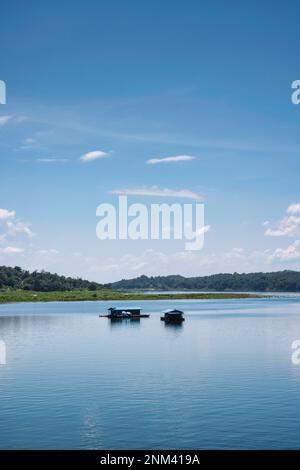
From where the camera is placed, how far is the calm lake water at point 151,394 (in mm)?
45375

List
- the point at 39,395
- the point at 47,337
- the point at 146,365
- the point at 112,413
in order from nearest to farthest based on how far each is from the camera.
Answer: the point at 112,413 → the point at 39,395 → the point at 146,365 → the point at 47,337

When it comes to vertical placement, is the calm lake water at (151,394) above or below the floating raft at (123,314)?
below

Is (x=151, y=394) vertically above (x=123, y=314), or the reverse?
(x=123, y=314)

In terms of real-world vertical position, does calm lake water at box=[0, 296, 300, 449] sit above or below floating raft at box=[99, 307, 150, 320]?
below

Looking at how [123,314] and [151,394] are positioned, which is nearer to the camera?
[151,394]

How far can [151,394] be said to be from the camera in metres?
60.0

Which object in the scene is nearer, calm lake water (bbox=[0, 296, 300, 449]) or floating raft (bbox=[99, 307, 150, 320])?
calm lake water (bbox=[0, 296, 300, 449])

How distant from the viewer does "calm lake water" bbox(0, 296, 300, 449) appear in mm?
45375

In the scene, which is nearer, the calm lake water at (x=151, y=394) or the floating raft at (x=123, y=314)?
the calm lake water at (x=151, y=394)

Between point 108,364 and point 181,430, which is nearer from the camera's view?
point 181,430
